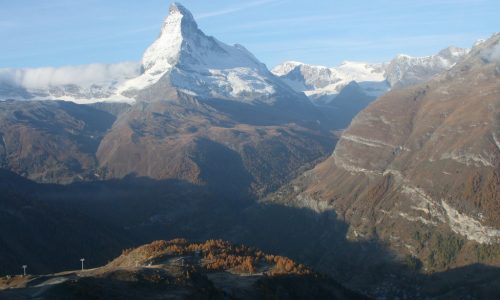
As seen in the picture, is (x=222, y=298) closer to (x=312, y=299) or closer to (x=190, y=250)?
(x=312, y=299)

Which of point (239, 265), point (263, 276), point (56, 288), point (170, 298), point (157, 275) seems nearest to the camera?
point (56, 288)

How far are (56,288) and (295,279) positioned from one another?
50.3 m

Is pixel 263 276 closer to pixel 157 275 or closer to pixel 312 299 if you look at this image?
pixel 312 299

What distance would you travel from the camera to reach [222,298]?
108 meters

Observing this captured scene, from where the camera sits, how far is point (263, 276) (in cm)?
12669

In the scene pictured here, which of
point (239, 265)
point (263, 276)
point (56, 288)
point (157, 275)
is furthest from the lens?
point (239, 265)

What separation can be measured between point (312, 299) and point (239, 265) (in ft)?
52.2

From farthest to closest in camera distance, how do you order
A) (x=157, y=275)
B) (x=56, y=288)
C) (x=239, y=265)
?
(x=239, y=265) → (x=157, y=275) → (x=56, y=288)

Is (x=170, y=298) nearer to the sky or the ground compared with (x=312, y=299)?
nearer to the sky

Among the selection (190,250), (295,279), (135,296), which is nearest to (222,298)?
(135,296)

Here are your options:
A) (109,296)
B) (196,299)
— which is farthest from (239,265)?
(109,296)

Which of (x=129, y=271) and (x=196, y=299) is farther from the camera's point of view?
(x=129, y=271)

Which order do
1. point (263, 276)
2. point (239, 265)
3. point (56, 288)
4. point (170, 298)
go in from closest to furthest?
point (56, 288) < point (170, 298) < point (263, 276) < point (239, 265)

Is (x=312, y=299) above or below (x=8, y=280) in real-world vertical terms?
below
